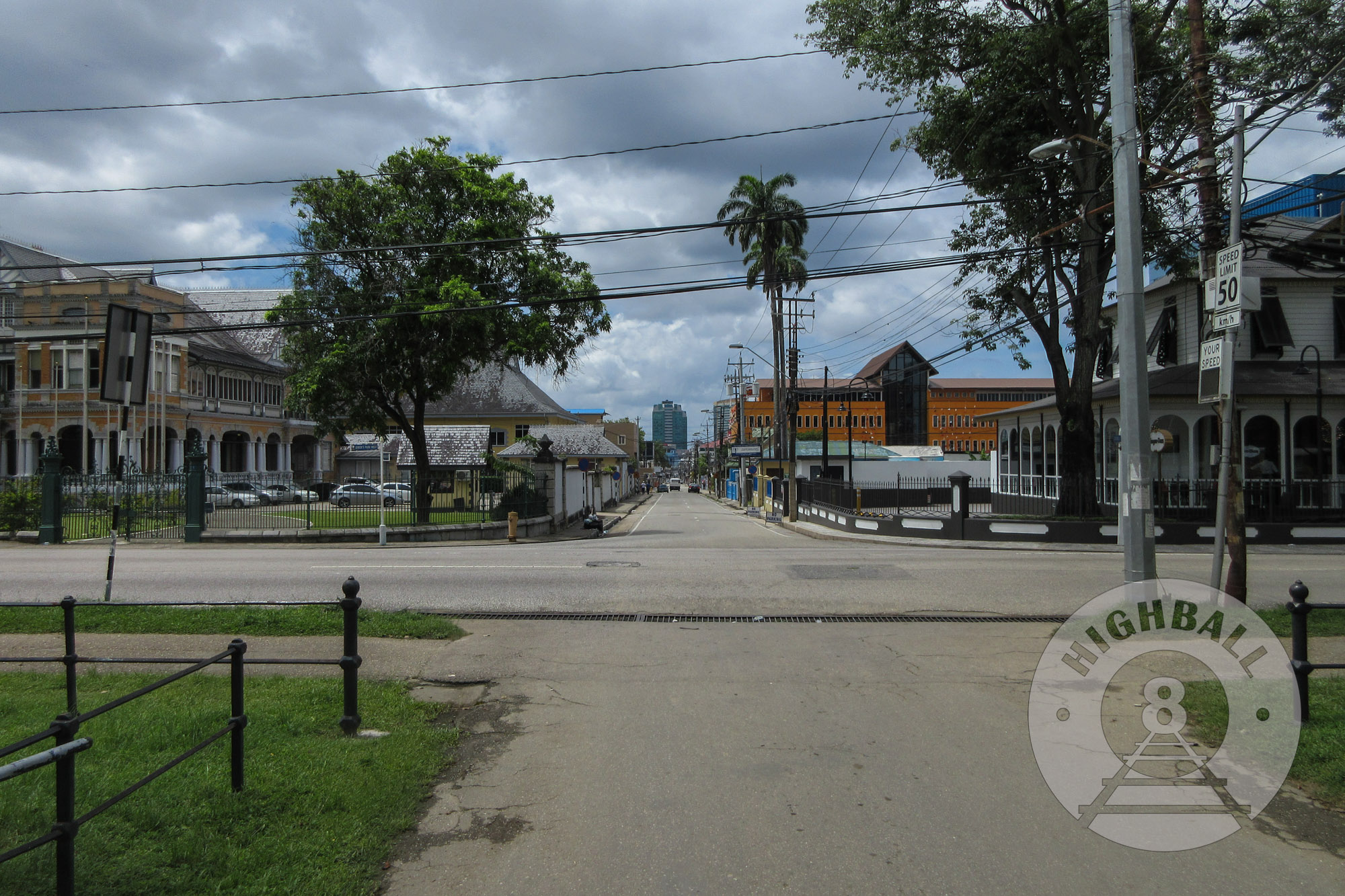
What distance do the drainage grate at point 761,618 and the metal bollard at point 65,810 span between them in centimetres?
735

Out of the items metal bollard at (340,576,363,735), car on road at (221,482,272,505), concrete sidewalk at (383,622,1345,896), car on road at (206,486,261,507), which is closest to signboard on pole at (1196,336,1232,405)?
concrete sidewalk at (383,622,1345,896)

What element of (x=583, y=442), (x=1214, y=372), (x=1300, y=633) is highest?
(x=583, y=442)

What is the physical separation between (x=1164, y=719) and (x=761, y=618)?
16.5 feet

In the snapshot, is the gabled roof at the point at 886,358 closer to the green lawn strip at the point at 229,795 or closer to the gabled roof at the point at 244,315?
the gabled roof at the point at 244,315

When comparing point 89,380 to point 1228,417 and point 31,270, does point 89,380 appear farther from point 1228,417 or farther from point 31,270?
point 1228,417

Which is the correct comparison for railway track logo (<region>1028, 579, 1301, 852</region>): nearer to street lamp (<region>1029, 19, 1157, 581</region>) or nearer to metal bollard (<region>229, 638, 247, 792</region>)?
street lamp (<region>1029, 19, 1157, 581</region>)

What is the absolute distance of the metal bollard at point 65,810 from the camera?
2.93 metres

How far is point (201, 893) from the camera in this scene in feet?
11.6

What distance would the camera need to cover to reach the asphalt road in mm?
11633

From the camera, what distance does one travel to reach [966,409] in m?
102

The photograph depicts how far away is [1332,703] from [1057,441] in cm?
2468

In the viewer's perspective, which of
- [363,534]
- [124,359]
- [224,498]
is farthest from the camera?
[224,498]

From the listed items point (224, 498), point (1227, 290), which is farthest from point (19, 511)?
point (1227, 290)

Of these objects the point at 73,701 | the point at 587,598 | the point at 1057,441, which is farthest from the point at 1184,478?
the point at 73,701
